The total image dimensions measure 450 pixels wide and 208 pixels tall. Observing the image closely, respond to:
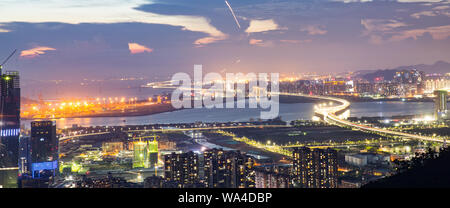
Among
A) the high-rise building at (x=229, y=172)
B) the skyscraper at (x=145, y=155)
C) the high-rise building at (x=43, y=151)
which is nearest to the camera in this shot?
the high-rise building at (x=229, y=172)

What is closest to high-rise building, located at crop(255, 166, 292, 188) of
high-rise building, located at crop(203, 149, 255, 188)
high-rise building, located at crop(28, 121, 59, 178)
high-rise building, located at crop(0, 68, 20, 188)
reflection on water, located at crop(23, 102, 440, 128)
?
high-rise building, located at crop(203, 149, 255, 188)

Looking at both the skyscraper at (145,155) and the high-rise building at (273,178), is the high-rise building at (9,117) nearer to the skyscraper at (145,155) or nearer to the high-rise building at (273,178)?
the skyscraper at (145,155)

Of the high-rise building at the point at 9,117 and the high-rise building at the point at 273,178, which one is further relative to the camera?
the high-rise building at the point at 9,117

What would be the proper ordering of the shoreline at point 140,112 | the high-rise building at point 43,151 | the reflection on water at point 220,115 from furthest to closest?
the shoreline at point 140,112 → the reflection on water at point 220,115 → the high-rise building at point 43,151

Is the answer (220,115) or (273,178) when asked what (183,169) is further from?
(220,115)

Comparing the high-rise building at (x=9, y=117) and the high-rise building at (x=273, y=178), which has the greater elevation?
the high-rise building at (x=9, y=117)

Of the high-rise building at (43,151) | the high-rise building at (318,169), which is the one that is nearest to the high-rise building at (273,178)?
the high-rise building at (318,169)

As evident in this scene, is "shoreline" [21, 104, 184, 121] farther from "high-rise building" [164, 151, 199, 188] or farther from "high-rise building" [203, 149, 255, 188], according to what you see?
"high-rise building" [203, 149, 255, 188]
